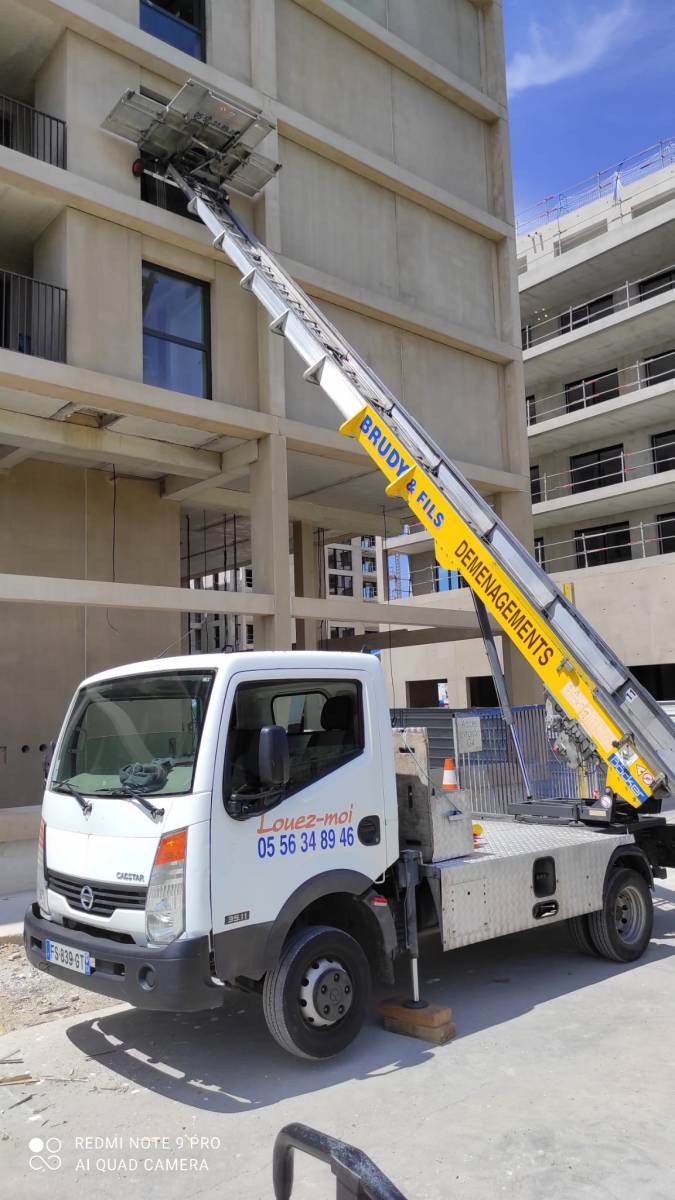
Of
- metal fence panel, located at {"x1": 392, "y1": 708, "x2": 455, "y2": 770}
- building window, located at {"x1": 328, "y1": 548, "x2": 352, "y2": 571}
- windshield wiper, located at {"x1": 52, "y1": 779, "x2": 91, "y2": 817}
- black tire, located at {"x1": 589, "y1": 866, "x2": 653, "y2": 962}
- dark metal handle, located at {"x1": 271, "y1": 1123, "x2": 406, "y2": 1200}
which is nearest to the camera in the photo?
dark metal handle, located at {"x1": 271, "y1": 1123, "x2": 406, "y2": 1200}

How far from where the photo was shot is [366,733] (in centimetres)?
591

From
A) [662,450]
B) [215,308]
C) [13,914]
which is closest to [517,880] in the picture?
[13,914]

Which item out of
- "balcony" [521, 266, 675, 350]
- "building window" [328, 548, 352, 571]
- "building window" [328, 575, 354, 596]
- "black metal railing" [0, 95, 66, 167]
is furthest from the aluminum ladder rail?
"building window" [328, 548, 352, 571]

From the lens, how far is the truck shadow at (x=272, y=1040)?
5117 millimetres

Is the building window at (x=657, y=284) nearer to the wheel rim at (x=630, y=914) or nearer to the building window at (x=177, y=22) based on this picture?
the building window at (x=177, y=22)

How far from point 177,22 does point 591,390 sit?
2301cm

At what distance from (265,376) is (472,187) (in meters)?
7.94

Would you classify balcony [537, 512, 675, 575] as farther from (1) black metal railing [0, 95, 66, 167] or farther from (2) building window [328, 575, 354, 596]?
(2) building window [328, 575, 354, 596]

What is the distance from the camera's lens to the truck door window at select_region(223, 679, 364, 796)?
17.1 feet

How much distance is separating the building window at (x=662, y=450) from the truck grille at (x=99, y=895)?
29.0m

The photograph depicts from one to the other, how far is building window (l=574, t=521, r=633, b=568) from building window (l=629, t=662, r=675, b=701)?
4.15 metres

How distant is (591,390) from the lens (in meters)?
33.8

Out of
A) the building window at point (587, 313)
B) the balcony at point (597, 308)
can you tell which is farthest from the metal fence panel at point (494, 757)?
the building window at point (587, 313)

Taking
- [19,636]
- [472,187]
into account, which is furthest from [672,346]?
[19,636]
